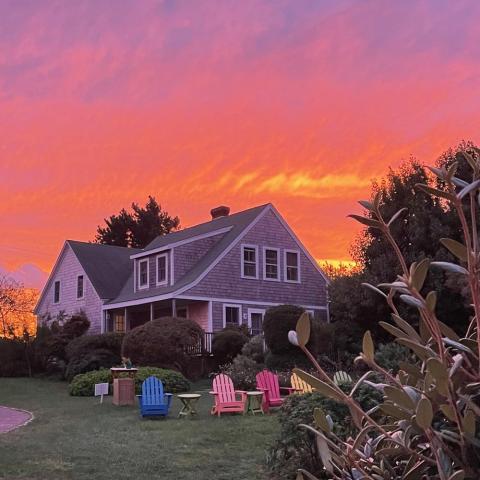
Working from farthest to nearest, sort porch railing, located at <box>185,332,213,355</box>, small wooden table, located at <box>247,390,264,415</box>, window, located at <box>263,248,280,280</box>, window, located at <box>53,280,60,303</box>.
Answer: window, located at <box>53,280,60,303</box> → window, located at <box>263,248,280,280</box> → porch railing, located at <box>185,332,213,355</box> → small wooden table, located at <box>247,390,264,415</box>

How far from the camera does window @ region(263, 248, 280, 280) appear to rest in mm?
28172

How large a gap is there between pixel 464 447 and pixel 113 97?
1353 centimetres

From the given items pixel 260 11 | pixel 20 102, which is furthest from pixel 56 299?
pixel 260 11

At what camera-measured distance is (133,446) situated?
353 inches

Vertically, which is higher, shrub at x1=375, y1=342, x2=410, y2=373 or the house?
the house

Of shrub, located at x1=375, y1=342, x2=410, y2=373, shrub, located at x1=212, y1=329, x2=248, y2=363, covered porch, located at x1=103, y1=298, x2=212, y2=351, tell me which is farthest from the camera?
covered porch, located at x1=103, y1=298, x2=212, y2=351

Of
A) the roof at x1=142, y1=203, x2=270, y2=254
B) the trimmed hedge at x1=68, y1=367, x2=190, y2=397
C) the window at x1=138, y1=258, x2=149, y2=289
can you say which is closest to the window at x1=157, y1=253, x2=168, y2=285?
the roof at x1=142, y1=203, x2=270, y2=254

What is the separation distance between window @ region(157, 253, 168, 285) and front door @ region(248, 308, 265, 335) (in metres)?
3.87

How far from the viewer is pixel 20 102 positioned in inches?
607

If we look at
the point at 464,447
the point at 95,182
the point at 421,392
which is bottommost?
the point at 464,447

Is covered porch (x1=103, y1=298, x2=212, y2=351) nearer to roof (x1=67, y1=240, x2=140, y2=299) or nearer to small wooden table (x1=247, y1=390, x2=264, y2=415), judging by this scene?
roof (x1=67, y1=240, x2=140, y2=299)

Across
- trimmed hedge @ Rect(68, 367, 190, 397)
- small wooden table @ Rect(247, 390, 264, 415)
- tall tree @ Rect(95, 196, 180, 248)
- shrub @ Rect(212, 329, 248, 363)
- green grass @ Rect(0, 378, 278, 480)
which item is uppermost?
tall tree @ Rect(95, 196, 180, 248)

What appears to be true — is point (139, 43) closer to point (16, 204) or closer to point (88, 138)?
point (88, 138)

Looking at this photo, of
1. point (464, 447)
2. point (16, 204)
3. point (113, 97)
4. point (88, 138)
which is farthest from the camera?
point (16, 204)
